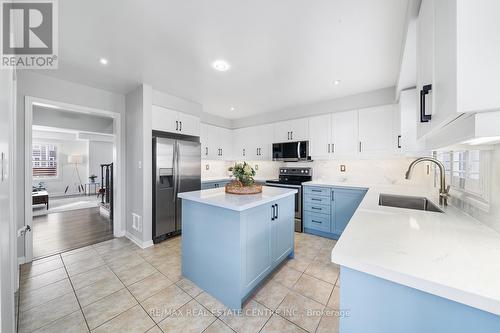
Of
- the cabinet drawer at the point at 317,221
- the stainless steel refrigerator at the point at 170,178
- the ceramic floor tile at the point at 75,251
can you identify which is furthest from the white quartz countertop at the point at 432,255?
the ceramic floor tile at the point at 75,251

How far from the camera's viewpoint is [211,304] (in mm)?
1709

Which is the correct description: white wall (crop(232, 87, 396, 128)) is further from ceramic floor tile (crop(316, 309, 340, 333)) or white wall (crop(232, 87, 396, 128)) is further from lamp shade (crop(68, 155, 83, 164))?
lamp shade (crop(68, 155, 83, 164))

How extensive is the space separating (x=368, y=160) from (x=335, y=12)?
2620 millimetres

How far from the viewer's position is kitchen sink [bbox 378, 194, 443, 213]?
184 cm

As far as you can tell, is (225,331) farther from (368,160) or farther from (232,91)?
(368,160)

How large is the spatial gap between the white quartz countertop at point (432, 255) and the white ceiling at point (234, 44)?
64.2 inches

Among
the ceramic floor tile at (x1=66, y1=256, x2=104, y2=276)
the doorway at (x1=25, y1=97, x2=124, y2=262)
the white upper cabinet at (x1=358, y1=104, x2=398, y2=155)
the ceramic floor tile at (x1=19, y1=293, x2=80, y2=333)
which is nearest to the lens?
the ceramic floor tile at (x1=19, y1=293, x2=80, y2=333)

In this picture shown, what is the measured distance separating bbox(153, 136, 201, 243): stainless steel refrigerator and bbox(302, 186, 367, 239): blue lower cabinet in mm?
2171

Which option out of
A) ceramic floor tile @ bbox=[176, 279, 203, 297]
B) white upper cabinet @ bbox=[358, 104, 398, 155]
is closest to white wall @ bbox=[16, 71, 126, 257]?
ceramic floor tile @ bbox=[176, 279, 203, 297]

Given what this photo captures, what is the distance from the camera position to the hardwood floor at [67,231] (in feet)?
9.38

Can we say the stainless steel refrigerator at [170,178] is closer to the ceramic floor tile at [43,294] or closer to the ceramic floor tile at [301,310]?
the ceramic floor tile at [43,294]

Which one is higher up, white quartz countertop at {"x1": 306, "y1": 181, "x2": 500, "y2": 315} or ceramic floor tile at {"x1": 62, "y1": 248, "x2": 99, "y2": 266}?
white quartz countertop at {"x1": 306, "y1": 181, "x2": 500, "y2": 315}

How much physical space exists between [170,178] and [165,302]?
187 cm

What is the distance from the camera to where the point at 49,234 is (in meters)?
3.34
